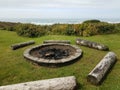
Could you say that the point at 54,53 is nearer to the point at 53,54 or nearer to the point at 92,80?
the point at 53,54

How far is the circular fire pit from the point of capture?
787cm

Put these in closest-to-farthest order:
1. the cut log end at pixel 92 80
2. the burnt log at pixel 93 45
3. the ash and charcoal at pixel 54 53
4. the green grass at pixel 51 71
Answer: the cut log end at pixel 92 80
the green grass at pixel 51 71
the ash and charcoal at pixel 54 53
the burnt log at pixel 93 45

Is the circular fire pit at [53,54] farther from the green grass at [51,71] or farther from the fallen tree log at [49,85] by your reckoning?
the fallen tree log at [49,85]

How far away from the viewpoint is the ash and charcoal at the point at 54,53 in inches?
340

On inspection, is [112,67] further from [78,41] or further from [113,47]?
[78,41]

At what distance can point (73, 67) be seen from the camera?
7664 millimetres

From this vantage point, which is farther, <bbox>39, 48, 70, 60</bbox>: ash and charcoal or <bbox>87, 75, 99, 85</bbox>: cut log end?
<bbox>39, 48, 70, 60</bbox>: ash and charcoal

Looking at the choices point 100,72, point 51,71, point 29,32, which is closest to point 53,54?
point 51,71

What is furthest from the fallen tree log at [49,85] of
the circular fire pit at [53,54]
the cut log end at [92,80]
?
the circular fire pit at [53,54]

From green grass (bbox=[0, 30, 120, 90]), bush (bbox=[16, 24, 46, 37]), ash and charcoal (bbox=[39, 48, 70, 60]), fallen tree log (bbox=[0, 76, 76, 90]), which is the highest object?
bush (bbox=[16, 24, 46, 37])

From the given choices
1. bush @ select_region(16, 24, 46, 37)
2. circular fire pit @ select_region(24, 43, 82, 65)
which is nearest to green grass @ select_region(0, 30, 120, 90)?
circular fire pit @ select_region(24, 43, 82, 65)

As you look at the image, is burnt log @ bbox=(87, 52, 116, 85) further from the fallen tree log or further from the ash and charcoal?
the ash and charcoal

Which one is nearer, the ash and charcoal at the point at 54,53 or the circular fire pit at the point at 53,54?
the circular fire pit at the point at 53,54

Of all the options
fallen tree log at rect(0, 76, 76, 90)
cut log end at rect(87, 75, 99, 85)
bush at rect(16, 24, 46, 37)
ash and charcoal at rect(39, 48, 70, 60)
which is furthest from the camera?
bush at rect(16, 24, 46, 37)
